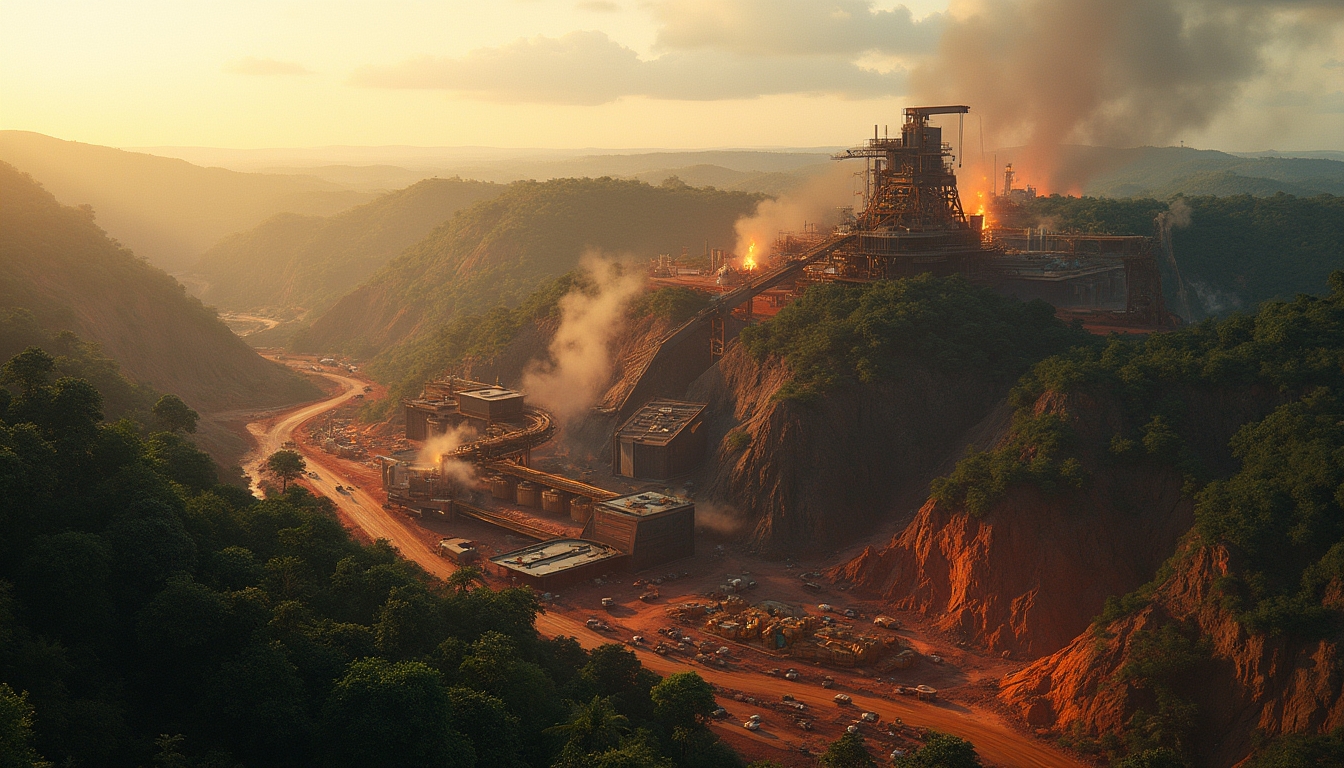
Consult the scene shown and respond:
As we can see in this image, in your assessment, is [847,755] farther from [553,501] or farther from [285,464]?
[285,464]

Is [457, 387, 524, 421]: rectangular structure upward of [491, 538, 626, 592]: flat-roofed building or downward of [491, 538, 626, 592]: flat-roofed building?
upward

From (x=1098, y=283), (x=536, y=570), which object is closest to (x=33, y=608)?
(x=536, y=570)

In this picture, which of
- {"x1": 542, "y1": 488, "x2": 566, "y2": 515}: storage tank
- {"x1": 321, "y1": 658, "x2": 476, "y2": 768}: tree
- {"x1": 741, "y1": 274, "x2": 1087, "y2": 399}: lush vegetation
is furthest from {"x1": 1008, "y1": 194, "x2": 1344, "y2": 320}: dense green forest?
{"x1": 321, "y1": 658, "x2": 476, "y2": 768}: tree

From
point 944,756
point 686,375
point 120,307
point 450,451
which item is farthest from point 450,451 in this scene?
point 944,756

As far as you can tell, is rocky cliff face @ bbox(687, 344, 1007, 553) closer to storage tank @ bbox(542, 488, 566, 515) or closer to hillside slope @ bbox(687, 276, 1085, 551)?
hillside slope @ bbox(687, 276, 1085, 551)

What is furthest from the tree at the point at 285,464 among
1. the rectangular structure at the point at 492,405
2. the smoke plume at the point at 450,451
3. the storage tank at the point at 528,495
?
the storage tank at the point at 528,495

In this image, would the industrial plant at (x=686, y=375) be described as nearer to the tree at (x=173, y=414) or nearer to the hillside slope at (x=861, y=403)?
the hillside slope at (x=861, y=403)

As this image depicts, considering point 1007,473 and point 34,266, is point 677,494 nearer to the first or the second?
point 1007,473
